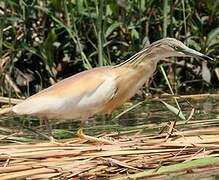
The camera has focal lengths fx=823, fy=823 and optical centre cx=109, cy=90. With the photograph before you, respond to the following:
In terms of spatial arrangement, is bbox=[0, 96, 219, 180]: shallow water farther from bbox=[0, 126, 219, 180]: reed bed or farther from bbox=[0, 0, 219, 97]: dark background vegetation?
bbox=[0, 0, 219, 97]: dark background vegetation

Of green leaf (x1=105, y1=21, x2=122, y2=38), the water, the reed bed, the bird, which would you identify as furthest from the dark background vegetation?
the reed bed

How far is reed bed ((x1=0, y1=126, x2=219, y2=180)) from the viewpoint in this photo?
376 cm

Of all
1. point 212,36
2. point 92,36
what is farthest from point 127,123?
point 92,36

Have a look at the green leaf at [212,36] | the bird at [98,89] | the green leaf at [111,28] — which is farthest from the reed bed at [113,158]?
the green leaf at [212,36]

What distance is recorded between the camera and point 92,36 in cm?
724

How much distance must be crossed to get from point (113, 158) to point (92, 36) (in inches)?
135

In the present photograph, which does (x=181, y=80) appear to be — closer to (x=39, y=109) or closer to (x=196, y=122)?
(x=196, y=122)

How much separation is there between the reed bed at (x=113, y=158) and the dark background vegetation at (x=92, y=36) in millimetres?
2611

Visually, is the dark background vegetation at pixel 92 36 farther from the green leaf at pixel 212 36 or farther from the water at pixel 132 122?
the water at pixel 132 122

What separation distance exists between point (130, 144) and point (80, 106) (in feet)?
1.19

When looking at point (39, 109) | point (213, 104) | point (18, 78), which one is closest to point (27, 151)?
point (39, 109)

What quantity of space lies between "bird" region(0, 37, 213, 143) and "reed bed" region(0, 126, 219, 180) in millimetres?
187

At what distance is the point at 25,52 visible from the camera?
733 centimetres

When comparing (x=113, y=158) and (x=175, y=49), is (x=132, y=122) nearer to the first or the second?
(x=175, y=49)
